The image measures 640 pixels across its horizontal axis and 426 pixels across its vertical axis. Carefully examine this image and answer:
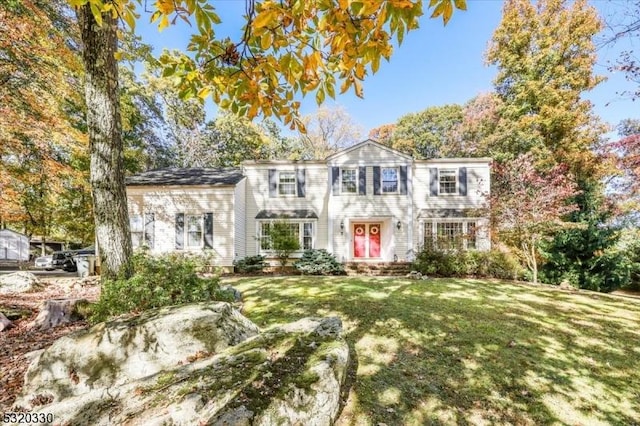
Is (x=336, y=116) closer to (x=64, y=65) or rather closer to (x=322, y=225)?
(x=322, y=225)

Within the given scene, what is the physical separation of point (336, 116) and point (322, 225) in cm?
1660

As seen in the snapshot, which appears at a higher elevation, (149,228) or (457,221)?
(457,221)

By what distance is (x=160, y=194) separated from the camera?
48.6 ft

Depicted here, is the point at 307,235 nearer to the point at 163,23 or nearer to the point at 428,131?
the point at 163,23

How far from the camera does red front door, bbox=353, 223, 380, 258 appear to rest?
16.3 meters

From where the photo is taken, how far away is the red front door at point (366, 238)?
16.3 meters

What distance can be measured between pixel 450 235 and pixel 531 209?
445 cm

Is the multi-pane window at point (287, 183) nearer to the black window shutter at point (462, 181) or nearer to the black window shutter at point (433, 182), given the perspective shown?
the black window shutter at point (433, 182)

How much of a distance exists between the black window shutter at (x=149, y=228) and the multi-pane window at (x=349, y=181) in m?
8.98

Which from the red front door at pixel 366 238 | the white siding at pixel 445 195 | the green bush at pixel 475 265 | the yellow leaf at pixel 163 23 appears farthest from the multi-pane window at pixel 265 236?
the yellow leaf at pixel 163 23

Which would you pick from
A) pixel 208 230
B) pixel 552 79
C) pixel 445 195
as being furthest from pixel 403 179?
pixel 552 79

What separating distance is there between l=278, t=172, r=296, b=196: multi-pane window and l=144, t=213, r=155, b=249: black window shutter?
19.9 ft

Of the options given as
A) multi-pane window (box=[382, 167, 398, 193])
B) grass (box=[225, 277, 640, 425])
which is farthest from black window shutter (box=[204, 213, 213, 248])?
multi-pane window (box=[382, 167, 398, 193])

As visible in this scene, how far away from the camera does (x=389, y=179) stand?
15680 millimetres
